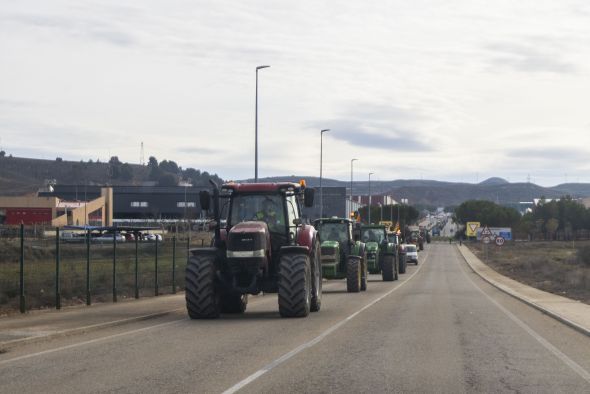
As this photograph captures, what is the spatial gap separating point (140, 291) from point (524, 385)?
878 inches

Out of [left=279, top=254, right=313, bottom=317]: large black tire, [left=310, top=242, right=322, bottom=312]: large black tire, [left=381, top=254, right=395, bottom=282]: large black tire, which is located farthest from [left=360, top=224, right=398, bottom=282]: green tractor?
[left=279, top=254, right=313, bottom=317]: large black tire

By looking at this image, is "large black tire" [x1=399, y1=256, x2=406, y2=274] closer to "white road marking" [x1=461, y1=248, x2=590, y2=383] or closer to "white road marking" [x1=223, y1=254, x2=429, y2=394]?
"white road marking" [x1=461, y1=248, x2=590, y2=383]

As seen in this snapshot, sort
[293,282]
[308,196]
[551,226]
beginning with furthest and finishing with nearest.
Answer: [551,226] → [308,196] → [293,282]

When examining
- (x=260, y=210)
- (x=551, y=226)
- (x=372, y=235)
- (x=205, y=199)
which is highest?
(x=205, y=199)

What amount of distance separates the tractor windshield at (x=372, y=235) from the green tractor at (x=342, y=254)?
8726mm

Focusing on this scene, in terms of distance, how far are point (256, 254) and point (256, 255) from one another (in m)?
0.03

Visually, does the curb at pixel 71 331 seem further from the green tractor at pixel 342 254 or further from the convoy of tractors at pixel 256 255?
the green tractor at pixel 342 254

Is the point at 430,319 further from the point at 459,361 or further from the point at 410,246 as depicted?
the point at 410,246

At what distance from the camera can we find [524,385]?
11383mm

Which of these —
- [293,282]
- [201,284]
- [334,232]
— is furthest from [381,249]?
[201,284]

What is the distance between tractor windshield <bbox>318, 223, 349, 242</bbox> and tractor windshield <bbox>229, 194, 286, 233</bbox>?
561 inches

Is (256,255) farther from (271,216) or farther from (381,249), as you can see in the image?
(381,249)

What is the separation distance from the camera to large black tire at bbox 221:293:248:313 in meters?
22.7

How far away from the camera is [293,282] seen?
20125mm
